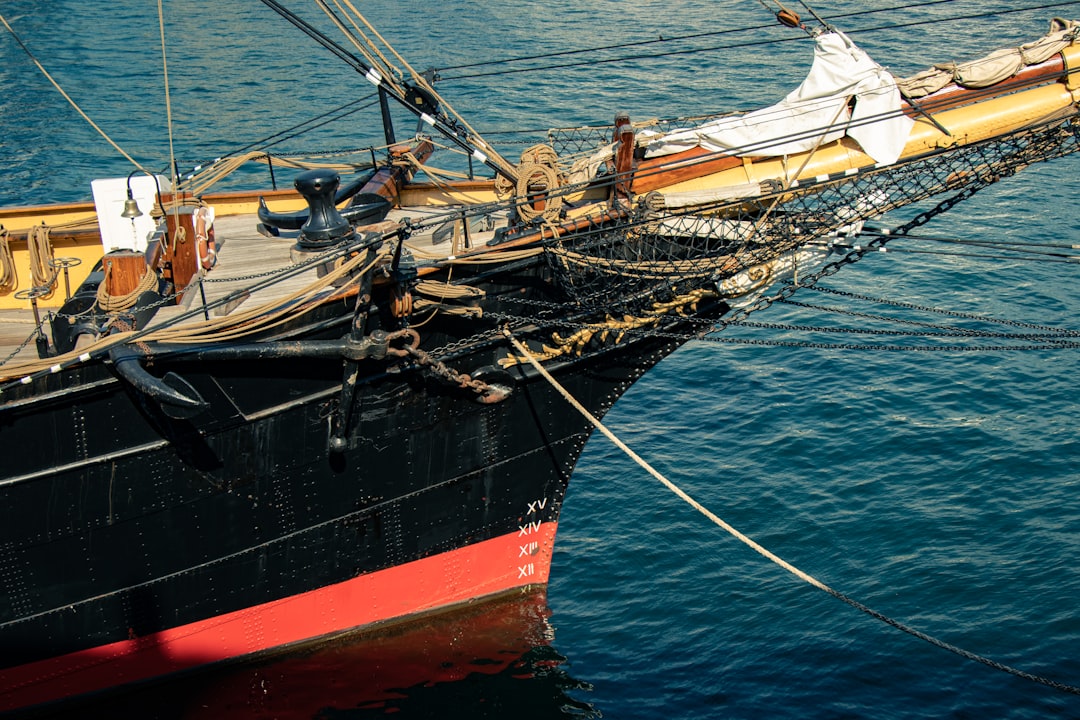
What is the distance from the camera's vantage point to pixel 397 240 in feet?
33.5

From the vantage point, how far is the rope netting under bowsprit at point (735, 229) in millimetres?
11156

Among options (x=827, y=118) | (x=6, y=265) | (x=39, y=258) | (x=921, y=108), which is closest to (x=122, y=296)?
(x=39, y=258)

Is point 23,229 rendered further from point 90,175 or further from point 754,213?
point 90,175

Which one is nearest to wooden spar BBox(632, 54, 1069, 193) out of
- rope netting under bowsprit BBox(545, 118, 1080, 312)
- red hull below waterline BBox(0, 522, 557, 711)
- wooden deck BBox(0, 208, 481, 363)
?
rope netting under bowsprit BBox(545, 118, 1080, 312)

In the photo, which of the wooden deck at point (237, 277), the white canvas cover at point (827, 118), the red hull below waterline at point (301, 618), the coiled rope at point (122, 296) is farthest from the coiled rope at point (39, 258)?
the white canvas cover at point (827, 118)

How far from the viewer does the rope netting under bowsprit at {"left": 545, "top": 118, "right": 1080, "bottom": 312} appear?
11156 millimetres

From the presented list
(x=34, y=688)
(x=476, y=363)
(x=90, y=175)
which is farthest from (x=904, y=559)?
(x=90, y=175)

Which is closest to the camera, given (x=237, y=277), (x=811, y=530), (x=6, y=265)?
(x=237, y=277)

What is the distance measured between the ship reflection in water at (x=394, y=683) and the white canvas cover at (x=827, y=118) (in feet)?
20.0

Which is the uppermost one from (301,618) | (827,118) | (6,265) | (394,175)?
(827,118)

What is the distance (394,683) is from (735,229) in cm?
637

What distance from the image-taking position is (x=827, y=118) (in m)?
12.0

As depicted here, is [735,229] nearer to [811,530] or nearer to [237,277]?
[237,277]

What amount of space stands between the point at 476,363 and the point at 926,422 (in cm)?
995
